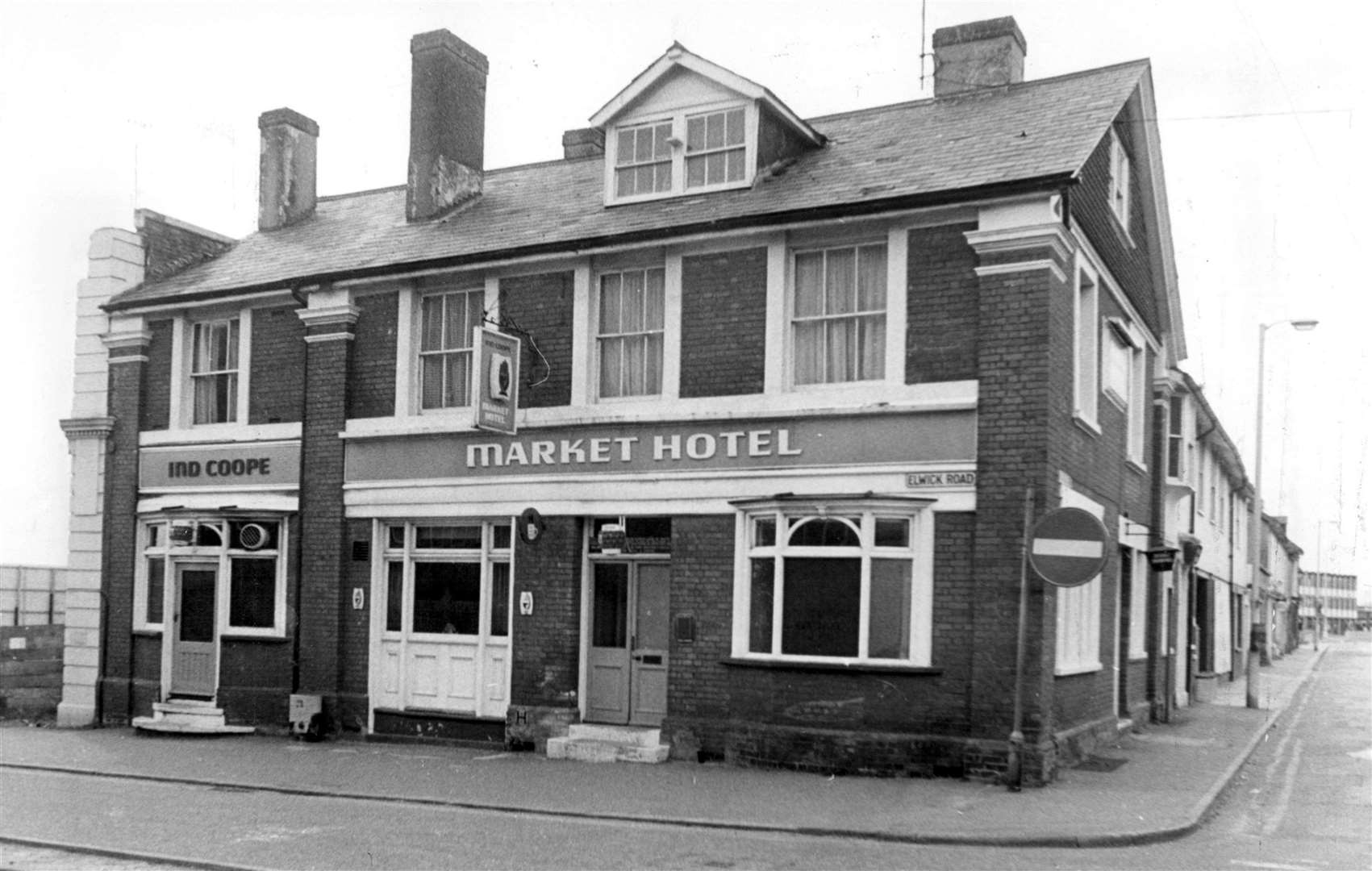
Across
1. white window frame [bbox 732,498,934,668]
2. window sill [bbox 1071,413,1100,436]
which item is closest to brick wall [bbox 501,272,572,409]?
white window frame [bbox 732,498,934,668]

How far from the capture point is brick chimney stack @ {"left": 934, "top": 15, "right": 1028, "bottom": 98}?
726 inches

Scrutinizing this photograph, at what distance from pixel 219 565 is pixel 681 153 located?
27.8 feet

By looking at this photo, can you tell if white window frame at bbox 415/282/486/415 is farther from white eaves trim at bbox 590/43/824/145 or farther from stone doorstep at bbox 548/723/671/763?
stone doorstep at bbox 548/723/671/763

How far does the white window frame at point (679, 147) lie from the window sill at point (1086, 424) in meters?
4.64

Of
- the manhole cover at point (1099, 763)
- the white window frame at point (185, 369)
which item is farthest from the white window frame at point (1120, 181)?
the white window frame at point (185, 369)

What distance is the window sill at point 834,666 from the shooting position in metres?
14.2

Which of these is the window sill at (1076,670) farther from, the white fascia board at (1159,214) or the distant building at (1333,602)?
the distant building at (1333,602)

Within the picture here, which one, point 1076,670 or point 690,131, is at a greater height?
point 690,131

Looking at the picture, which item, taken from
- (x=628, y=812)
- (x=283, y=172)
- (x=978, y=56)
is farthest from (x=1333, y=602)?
(x=628, y=812)

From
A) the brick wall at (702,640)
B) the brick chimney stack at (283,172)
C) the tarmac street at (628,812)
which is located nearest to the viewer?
the tarmac street at (628,812)

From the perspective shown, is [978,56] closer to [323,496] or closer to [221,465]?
[323,496]

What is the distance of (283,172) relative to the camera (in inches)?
878

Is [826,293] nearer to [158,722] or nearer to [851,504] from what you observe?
[851,504]

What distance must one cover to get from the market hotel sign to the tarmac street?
11.0 feet
